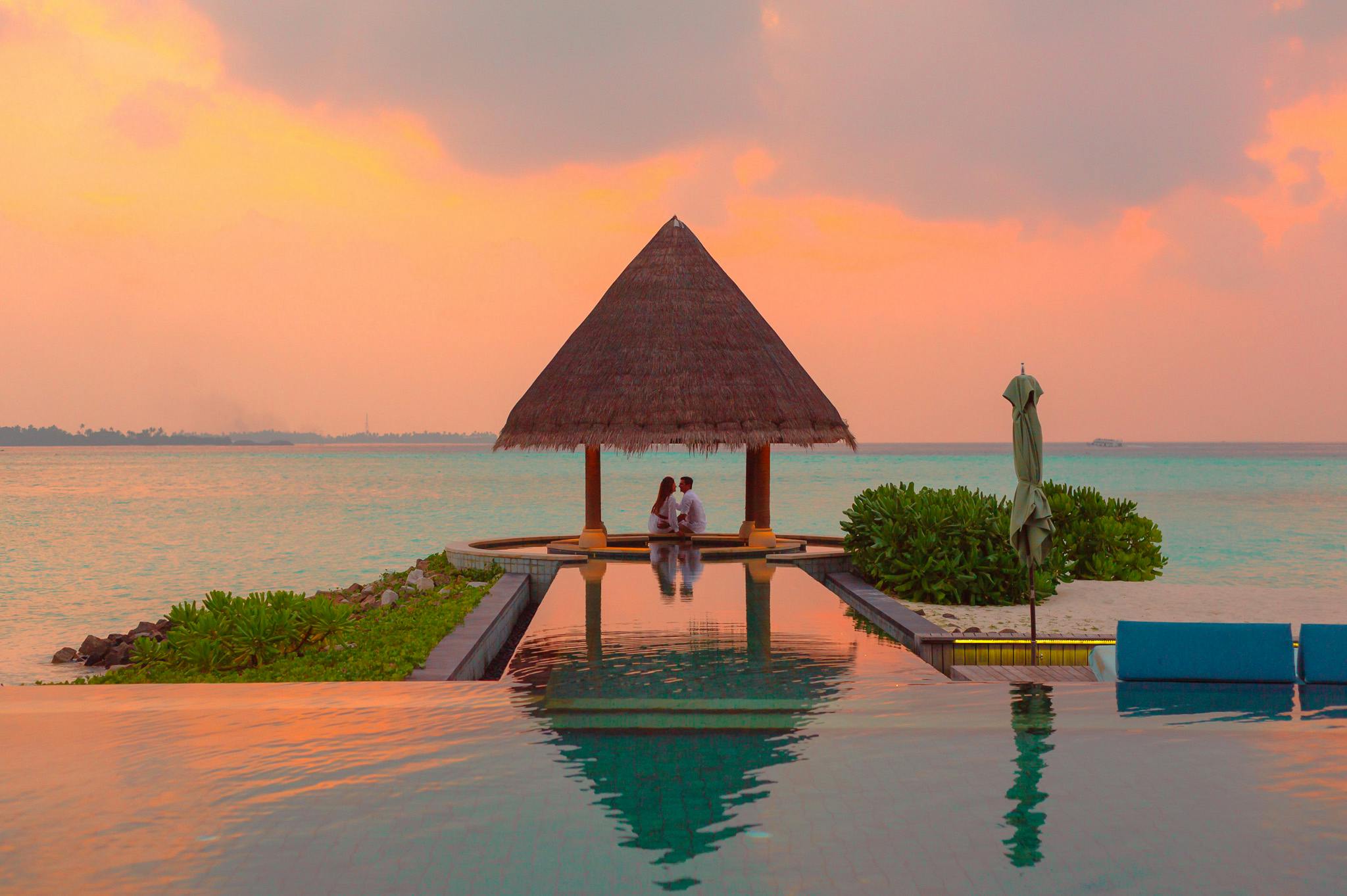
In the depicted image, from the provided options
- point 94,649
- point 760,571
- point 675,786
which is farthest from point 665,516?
point 675,786

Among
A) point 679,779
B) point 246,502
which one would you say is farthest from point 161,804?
point 246,502

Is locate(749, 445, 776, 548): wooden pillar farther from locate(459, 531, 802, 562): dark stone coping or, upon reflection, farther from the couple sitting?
the couple sitting

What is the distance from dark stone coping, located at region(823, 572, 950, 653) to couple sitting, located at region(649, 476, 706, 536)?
126 inches

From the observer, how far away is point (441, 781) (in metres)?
4.91

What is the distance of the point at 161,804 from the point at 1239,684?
19.9ft

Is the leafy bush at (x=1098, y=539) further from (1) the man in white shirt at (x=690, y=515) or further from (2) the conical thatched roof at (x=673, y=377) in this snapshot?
(1) the man in white shirt at (x=690, y=515)

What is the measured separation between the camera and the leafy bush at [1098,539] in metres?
14.6

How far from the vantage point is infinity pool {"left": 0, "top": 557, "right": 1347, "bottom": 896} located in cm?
399

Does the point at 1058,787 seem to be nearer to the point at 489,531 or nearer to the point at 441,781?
the point at 441,781

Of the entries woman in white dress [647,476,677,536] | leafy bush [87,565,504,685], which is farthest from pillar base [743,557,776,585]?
leafy bush [87,565,504,685]

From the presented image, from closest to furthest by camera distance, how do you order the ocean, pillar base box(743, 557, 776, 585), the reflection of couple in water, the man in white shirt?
1. the reflection of couple in water
2. pillar base box(743, 557, 776, 585)
3. the man in white shirt
4. the ocean

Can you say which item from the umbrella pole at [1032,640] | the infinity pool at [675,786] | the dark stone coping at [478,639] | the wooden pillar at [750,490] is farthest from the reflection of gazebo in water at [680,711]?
the wooden pillar at [750,490]

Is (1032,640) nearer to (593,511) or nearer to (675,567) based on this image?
(675,567)

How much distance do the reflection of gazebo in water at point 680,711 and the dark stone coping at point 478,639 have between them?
386 mm
